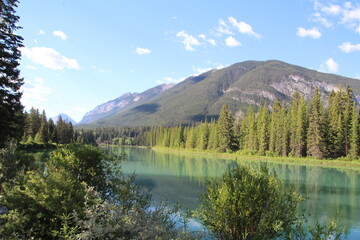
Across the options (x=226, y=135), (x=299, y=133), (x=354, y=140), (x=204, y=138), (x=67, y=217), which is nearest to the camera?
(x=67, y=217)

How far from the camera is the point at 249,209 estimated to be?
287 inches

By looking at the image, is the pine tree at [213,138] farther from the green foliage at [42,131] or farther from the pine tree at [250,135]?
the green foliage at [42,131]

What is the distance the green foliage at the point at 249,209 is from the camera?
23.8 feet

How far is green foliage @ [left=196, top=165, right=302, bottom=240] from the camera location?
726cm

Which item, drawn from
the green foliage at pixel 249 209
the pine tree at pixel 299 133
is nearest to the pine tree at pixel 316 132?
the pine tree at pixel 299 133

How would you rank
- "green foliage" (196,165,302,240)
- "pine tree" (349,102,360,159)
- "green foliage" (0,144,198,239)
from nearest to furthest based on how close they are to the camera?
"green foliage" (0,144,198,239) → "green foliage" (196,165,302,240) → "pine tree" (349,102,360,159)

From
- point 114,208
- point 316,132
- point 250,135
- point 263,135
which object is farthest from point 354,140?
point 114,208

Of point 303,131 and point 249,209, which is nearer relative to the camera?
point 249,209

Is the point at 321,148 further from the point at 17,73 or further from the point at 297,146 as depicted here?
the point at 17,73

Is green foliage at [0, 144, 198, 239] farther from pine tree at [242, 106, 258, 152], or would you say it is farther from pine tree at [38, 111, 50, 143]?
pine tree at [242, 106, 258, 152]

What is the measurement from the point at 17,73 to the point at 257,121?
67.9 m

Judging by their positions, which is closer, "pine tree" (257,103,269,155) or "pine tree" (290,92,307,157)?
"pine tree" (290,92,307,157)

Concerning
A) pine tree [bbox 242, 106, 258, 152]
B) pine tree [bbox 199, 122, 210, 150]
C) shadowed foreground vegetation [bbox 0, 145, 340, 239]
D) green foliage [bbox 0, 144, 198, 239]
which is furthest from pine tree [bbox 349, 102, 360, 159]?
green foliage [bbox 0, 144, 198, 239]

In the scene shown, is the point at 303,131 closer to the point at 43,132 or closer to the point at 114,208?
the point at 114,208
